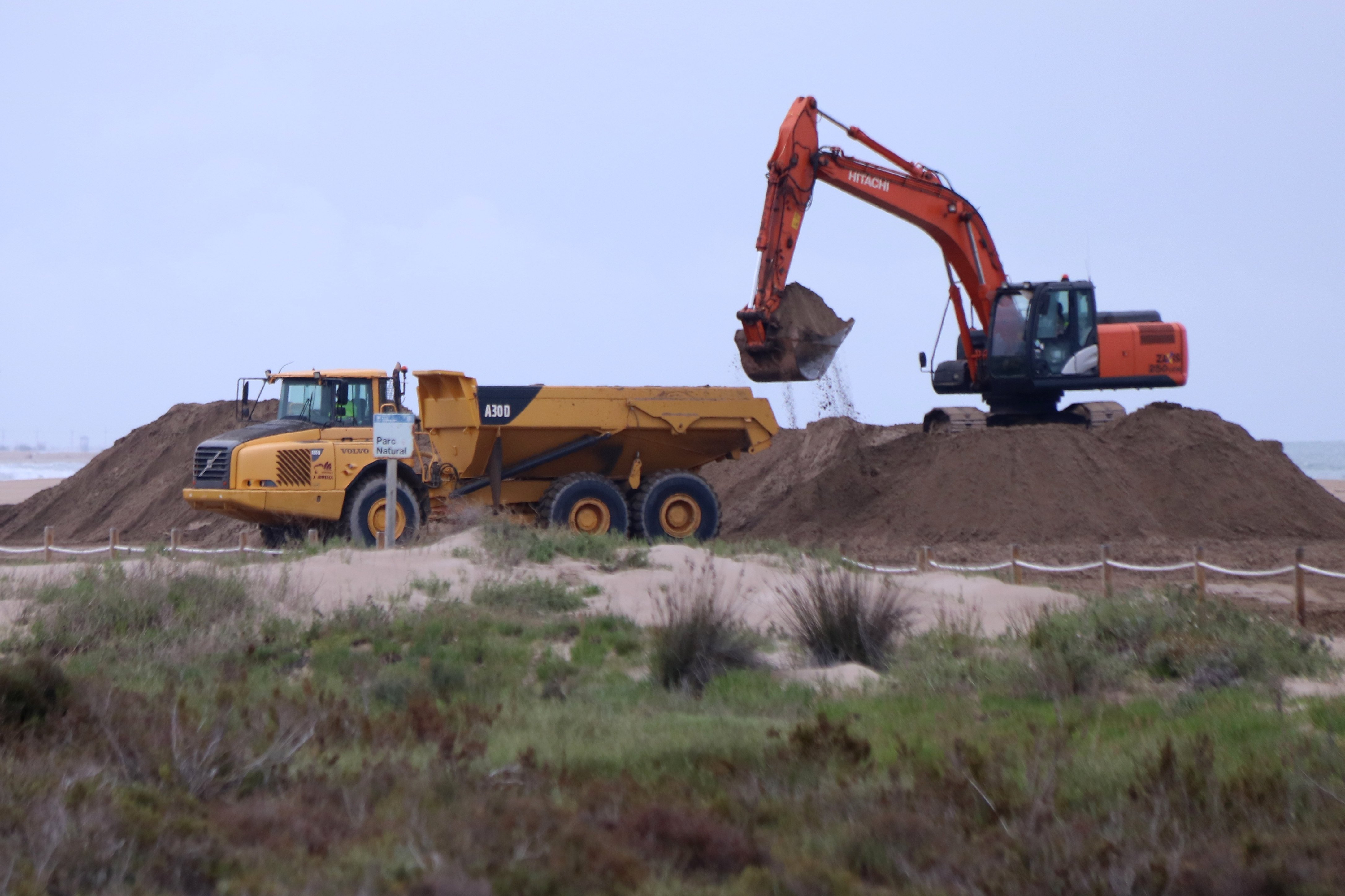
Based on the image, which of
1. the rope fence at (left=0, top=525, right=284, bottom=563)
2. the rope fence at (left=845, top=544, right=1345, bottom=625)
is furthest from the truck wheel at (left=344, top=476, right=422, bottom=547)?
Answer: the rope fence at (left=845, top=544, right=1345, bottom=625)

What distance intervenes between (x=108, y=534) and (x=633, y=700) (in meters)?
23.0

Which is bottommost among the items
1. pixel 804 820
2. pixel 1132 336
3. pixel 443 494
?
pixel 804 820

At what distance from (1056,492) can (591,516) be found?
7853 mm

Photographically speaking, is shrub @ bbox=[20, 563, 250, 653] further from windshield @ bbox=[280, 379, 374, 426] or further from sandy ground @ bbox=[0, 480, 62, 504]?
sandy ground @ bbox=[0, 480, 62, 504]

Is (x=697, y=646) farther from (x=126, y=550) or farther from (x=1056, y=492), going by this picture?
(x=126, y=550)

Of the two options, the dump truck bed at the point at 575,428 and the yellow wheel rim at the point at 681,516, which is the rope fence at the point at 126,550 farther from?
the yellow wheel rim at the point at 681,516

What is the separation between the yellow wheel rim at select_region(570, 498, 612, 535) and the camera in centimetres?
1859

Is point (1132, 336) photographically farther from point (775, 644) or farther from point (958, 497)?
point (775, 644)

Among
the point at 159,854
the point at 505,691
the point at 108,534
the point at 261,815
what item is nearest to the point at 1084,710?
the point at 505,691

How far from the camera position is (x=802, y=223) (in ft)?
69.2

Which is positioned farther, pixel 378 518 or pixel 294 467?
pixel 378 518

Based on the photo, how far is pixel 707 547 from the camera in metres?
16.9

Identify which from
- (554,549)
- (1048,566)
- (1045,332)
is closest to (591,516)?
(554,549)

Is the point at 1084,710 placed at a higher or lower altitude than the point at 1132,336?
lower
